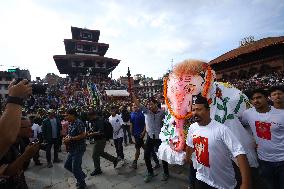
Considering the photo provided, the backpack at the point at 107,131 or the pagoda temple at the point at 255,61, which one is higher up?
the pagoda temple at the point at 255,61

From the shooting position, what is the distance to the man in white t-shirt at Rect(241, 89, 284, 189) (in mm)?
4234

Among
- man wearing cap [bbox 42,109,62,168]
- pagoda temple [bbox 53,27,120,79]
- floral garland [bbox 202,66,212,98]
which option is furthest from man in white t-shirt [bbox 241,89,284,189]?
pagoda temple [bbox 53,27,120,79]

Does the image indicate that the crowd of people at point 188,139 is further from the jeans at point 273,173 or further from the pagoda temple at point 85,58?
the pagoda temple at point 85,58

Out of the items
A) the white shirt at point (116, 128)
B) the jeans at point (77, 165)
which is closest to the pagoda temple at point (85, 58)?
the white shirt at point (116, 128)

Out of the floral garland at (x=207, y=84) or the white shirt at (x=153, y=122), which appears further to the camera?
the white shirt at (x=153, y=122)

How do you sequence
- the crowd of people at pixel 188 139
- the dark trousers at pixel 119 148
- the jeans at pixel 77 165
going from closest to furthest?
the crowd of people at pixel 188 139 → the jeans at pixel 77 165 → the dark trousers at pixel 119 148

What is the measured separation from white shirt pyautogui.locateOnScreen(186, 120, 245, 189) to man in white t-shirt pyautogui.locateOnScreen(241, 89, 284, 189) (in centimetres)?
124

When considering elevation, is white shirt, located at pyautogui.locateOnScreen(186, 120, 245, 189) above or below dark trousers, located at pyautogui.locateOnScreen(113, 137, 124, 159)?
above

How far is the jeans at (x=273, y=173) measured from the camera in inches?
165

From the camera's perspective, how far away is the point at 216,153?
10.8ft

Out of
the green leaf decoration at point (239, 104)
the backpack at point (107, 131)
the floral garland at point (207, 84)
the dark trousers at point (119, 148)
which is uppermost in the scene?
the floral garland at point (207, 84)

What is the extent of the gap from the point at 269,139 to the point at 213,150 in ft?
5.02

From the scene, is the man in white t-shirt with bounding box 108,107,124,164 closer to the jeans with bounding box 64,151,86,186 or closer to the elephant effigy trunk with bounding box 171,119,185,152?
the jeans with bounding box 64,151,86,186

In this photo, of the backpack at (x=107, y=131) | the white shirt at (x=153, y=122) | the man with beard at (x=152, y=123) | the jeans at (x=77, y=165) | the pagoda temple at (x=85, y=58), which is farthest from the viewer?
the pagoda temple at (x=85, y=58)
